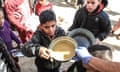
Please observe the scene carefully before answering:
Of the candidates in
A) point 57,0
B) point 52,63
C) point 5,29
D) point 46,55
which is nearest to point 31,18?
point 5,29

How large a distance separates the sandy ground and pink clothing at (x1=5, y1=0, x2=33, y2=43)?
73 centimetres

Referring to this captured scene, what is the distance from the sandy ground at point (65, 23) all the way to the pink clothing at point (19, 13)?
0.73 meters

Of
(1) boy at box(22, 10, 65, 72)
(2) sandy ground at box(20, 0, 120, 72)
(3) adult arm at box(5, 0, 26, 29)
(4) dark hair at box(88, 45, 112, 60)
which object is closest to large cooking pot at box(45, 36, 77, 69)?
(1) boy at box(22, 10, 65, 72)

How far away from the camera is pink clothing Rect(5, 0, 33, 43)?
15.4 feet

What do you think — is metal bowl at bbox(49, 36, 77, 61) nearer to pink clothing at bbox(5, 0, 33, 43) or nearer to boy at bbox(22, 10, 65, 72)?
boy at bbox(22, 10, 65, 72)

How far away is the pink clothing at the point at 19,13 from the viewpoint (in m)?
4.70

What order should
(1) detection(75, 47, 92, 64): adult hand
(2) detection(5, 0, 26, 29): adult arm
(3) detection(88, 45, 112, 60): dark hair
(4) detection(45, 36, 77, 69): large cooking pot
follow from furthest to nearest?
1. (2) detection(5, 0, 26, 29): adult arm
2. (4) detection(45, 36, 77, 69): large cooking pot
3. (3) detection(88, 45, 112, 60): dark hair
4. (1) detection(75, 47, 92, 64): adult hand

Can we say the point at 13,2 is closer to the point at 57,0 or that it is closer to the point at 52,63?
the point at 52,63

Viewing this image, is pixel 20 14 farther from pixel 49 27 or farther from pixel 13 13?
pixel 49 27

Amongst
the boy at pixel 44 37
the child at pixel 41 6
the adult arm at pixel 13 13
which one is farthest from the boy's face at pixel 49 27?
the child at pixel 41 6

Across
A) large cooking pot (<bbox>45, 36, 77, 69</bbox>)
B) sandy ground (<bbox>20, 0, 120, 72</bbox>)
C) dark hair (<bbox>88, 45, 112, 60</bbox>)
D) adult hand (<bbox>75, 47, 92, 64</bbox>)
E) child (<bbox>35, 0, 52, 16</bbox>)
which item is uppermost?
adult hand (<bbox>75, 47, 92, 64</bbox>)

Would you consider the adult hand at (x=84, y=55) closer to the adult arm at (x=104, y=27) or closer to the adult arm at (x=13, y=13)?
the adult arm at (x=104, y=27)

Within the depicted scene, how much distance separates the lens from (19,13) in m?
4.79

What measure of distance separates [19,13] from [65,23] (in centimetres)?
391
